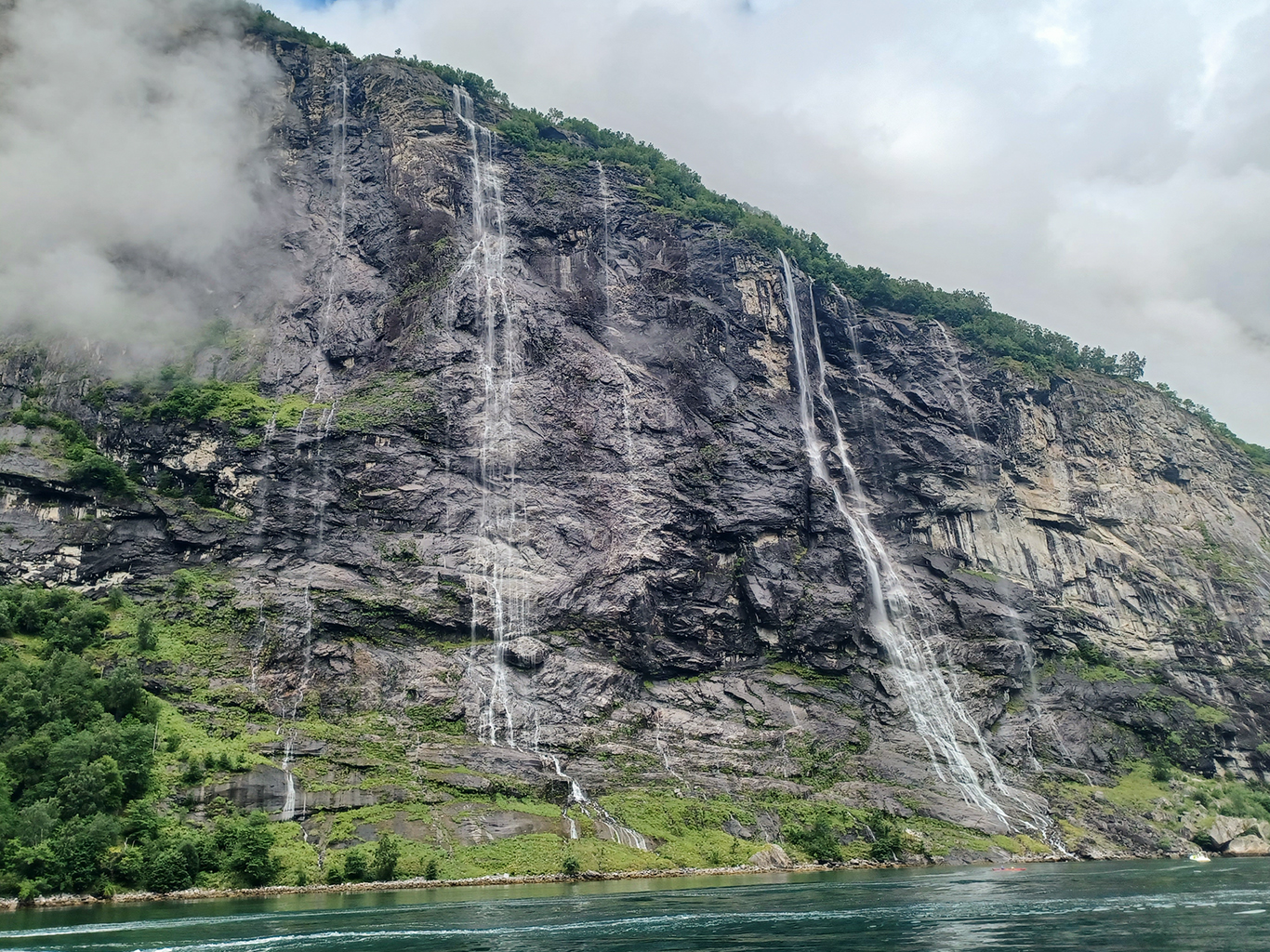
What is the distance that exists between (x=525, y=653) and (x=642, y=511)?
17.1 metres

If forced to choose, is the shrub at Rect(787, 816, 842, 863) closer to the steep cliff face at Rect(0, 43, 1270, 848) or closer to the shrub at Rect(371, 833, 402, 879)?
the steep cliff face at Rect(0, 43, 1270, 848)

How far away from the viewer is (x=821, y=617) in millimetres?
76000

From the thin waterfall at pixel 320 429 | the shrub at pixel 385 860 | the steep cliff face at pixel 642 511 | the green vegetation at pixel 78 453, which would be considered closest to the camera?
the shrub at pixel 385 860

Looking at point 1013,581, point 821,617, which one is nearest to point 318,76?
point 821,617

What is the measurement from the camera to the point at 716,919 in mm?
31609

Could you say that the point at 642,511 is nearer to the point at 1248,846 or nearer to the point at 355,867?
the point at 355,867

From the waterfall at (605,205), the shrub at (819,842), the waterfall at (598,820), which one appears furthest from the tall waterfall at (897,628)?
the waterfall at (598,820)

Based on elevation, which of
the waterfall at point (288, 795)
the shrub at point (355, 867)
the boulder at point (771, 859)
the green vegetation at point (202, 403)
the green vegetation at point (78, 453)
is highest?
the green vegetation at point (202, 403)

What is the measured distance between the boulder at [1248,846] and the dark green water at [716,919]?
84.3 ft

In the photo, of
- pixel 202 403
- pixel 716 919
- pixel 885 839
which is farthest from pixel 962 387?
pixel 716 919

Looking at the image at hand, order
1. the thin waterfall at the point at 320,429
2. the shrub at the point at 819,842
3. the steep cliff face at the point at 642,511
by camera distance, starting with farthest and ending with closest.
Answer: the steep cliff face at the point at 642,511 < the thin waterfall at the point at 320,429 < the shrub at the point at 819,842

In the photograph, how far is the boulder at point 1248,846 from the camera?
2697 inches

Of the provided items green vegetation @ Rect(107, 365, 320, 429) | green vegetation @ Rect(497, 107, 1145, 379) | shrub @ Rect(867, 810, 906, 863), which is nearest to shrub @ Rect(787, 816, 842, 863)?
shrub @ Rect(867, 810, 906, 863)

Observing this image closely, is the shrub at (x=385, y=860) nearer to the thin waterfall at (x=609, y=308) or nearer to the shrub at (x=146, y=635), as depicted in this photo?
the shrub at (x=146, y=635)
